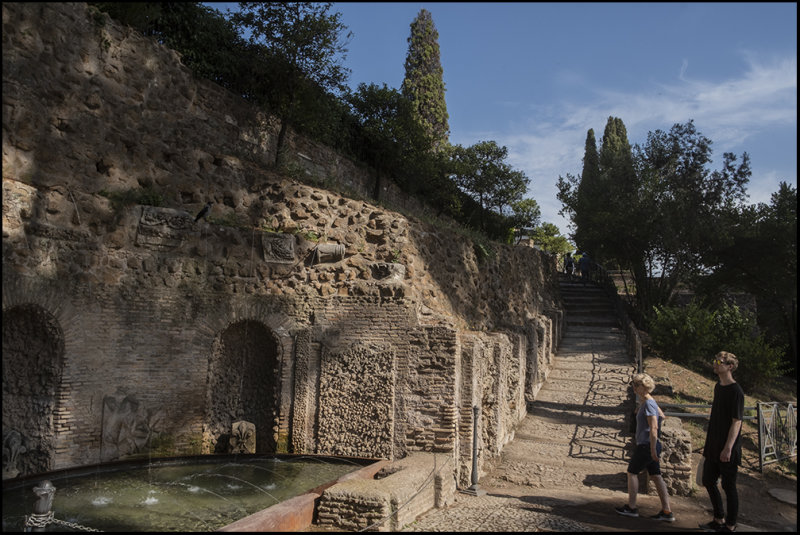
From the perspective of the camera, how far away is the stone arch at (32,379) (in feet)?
25.5

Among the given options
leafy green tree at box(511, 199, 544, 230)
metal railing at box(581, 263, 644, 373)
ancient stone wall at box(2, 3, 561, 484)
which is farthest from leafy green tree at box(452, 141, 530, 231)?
ancient stone wall at box(2, 3, 561, 484)

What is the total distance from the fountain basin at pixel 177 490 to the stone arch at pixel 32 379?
28.4 inches

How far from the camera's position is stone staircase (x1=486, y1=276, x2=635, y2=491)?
953 cm

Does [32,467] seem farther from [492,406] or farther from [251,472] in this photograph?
[492,406]

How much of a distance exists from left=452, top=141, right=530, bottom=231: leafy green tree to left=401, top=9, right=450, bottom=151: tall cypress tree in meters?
1.33

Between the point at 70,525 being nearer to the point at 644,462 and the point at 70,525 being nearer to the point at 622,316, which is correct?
the point at 644,462

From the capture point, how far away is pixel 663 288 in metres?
22.7

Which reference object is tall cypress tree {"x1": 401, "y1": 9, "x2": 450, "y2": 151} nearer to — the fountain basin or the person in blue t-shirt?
the fountain basin

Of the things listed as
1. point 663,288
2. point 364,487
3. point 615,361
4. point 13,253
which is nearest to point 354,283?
point 364,487

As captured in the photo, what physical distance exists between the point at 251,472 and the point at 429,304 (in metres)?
4.32

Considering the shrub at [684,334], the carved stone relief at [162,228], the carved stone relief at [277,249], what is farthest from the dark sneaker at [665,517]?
the shrub at [684,334]

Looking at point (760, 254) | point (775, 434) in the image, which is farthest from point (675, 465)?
point (760, 254)

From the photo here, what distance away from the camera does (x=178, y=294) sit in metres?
9.01

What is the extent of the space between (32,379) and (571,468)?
843 centimetres
